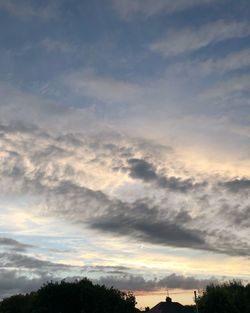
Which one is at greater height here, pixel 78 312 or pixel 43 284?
pixel 43 284

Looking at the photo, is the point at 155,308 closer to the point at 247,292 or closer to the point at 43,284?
the point at 43,284

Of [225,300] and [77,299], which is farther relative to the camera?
[77,299]

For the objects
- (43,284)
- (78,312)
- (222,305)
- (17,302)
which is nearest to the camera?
(222,305)

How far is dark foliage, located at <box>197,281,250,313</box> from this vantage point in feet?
217

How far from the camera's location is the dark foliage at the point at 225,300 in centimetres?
6600

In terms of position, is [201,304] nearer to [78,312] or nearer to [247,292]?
[247,292]

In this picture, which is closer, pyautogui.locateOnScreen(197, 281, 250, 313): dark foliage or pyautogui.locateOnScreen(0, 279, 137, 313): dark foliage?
pyautogui.locateOnScreen(197, 281, 250, 313): dark foliage

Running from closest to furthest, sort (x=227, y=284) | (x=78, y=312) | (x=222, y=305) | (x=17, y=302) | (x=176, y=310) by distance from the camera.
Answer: (x=222, y=305), (x=227, y=284), (x=78, y=312), (x=176, y=310), (x=17, y=302)

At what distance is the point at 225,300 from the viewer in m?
67.1

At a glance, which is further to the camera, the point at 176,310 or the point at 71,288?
the point at 176,310

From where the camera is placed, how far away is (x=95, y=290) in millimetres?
86812

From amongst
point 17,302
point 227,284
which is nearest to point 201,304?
point 227,284

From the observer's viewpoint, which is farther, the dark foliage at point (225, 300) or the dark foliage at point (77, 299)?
the dark foliage at point (77, 299)

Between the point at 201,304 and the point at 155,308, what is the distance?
38166 millimetres
